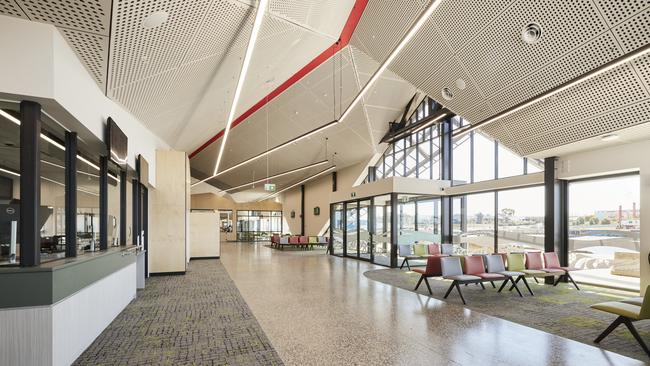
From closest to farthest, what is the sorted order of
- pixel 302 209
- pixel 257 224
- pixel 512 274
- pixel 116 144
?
pixel 116 144, pixel 512 274, pixel 302 209, pixel 257 224

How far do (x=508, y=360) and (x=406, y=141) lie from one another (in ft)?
36.3

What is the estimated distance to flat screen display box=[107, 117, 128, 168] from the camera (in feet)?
15.7

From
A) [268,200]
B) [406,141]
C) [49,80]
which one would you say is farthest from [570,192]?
[268,200]

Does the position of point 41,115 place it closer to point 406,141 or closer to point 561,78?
point 561,78

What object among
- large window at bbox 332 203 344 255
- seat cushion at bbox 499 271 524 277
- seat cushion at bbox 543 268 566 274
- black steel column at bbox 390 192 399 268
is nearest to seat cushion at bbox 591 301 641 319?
seat cushion at bbox 499 271 524 277

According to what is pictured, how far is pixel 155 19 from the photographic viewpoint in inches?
151

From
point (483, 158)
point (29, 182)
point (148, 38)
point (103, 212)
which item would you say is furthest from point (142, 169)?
point (483, 158)

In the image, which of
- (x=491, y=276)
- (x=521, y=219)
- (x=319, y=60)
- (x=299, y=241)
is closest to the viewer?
(x=491, y=276)

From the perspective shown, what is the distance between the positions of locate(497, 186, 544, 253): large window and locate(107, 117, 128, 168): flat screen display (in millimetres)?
9312

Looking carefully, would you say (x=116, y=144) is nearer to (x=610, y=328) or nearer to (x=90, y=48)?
(x=90, y=48)

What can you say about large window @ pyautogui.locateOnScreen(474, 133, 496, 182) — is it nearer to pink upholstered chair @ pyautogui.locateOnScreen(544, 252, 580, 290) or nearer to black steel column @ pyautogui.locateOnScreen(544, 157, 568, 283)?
black steel column @ pyautogui.locateOnScreen(544, 157, 568, 283)

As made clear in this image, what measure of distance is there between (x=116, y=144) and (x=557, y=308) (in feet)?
23.1

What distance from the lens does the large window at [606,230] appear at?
24.4 ft

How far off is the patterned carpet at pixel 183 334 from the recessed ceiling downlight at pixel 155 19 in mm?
3431
